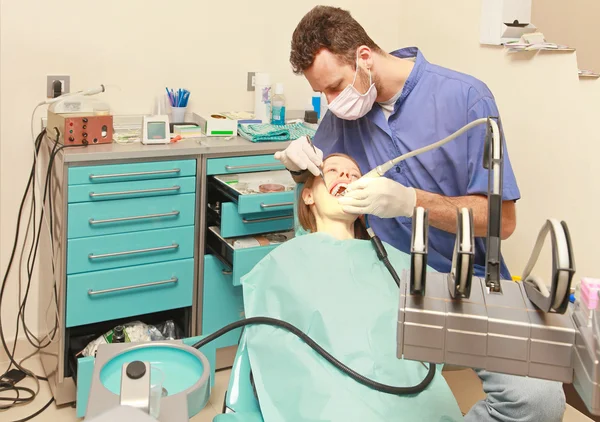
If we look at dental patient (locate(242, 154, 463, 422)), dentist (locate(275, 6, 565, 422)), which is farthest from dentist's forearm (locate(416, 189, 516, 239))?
dental patient (locate(242, 154, 463, 422))

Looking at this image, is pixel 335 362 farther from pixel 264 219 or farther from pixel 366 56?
pixel 264 219

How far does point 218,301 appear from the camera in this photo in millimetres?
2592

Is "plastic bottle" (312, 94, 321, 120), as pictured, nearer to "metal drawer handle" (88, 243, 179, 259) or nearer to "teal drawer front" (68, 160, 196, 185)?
"teal drawer front" (68, 160, 196, 185)

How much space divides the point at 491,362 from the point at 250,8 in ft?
7.27

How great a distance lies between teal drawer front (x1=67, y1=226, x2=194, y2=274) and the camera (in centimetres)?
230

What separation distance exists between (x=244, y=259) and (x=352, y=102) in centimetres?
72

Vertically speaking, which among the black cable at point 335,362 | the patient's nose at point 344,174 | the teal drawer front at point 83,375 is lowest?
the teal drawer front at point 83,375

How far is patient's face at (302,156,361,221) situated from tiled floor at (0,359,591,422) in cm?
88

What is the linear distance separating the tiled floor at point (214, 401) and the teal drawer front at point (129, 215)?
24.8 inches

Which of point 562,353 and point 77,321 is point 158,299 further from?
point 562,353

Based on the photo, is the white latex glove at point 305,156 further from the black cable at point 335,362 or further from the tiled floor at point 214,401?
the tiled floor at point 214,401

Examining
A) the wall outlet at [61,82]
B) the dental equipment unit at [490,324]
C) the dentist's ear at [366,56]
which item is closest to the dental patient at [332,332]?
the dentist's ear at [366,56]

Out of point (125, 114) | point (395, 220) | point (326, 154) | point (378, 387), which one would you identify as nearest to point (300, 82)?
point (125, 114)

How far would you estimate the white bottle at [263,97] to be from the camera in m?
2.84
